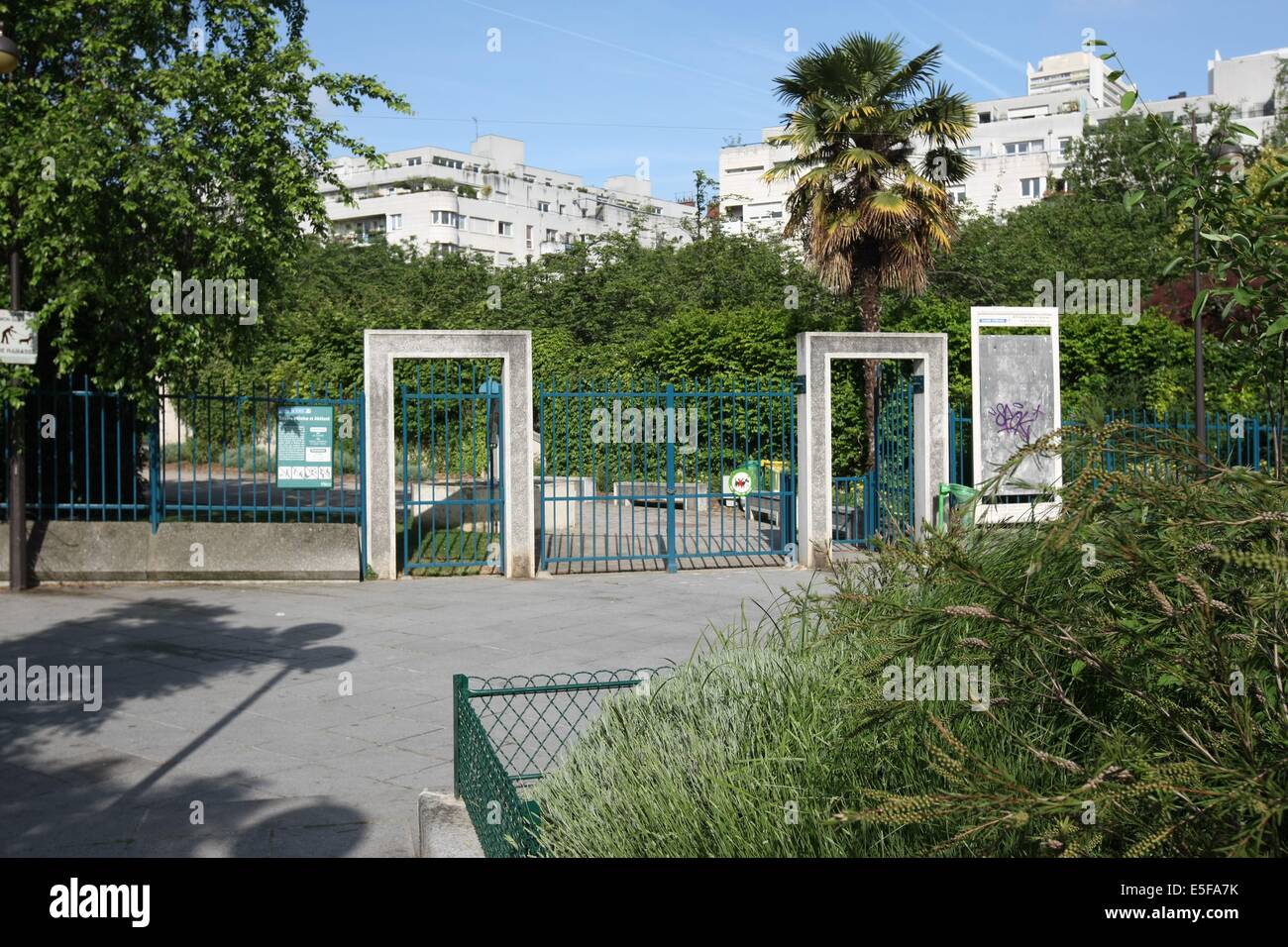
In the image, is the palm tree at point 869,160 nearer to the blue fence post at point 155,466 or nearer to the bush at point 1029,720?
the blue fence post at point 155,466

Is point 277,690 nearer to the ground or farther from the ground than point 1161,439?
nearer to the ground

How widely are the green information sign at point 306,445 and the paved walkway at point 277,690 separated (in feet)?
4.15

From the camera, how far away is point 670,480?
550 inches

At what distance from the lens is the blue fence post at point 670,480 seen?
13773 mm

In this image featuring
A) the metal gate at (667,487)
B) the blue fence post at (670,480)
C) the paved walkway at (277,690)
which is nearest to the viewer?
the paved walkway at (277,690)

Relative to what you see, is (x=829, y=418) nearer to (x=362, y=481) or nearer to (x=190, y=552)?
(x=362, y=481)

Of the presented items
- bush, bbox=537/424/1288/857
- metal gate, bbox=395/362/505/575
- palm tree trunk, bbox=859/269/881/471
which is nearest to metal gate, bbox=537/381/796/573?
metal gate, bbox=395/362/505/575

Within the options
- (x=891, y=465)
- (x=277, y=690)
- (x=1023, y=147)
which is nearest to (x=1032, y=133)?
(x=1023, y=147)

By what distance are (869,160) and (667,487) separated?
7.23 m

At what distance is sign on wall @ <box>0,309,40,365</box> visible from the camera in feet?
40.2

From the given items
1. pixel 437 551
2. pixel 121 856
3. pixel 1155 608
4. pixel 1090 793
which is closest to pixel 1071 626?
pixel 1155 608

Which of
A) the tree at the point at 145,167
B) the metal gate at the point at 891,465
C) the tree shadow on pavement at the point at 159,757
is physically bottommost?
the tree shadow on pavement at the point at 159,757

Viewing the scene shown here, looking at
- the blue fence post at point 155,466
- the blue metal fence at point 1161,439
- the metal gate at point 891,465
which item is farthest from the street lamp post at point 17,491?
the blue metal fence at point 1161,439
